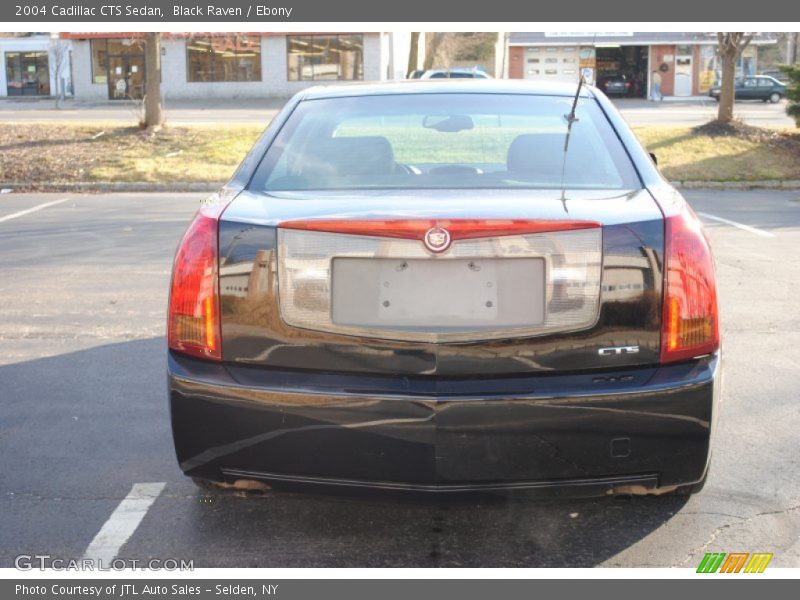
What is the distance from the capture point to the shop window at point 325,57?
150 ft

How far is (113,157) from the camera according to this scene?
18.3 metres

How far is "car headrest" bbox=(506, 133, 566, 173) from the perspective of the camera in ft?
12.5

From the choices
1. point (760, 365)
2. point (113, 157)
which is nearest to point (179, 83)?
point (113, 157)

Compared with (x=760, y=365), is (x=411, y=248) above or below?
above

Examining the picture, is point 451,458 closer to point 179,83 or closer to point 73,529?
point 73,529

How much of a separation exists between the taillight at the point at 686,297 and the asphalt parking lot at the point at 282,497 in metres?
0.63

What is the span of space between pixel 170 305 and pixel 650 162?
1890 millimetres

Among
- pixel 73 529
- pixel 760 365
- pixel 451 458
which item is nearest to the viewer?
pixel 451 458

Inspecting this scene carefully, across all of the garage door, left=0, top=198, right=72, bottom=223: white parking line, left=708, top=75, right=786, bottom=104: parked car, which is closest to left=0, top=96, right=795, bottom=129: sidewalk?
left=708, top=75, right=786, bottom=104: parked car

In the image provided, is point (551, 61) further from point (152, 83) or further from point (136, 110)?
point (152, 83)

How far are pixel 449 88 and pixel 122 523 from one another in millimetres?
2264

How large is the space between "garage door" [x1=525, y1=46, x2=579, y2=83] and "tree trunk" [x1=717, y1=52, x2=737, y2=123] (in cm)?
3428

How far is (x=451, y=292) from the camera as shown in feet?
10.0

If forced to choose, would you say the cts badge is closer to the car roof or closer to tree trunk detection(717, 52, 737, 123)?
the car roof
